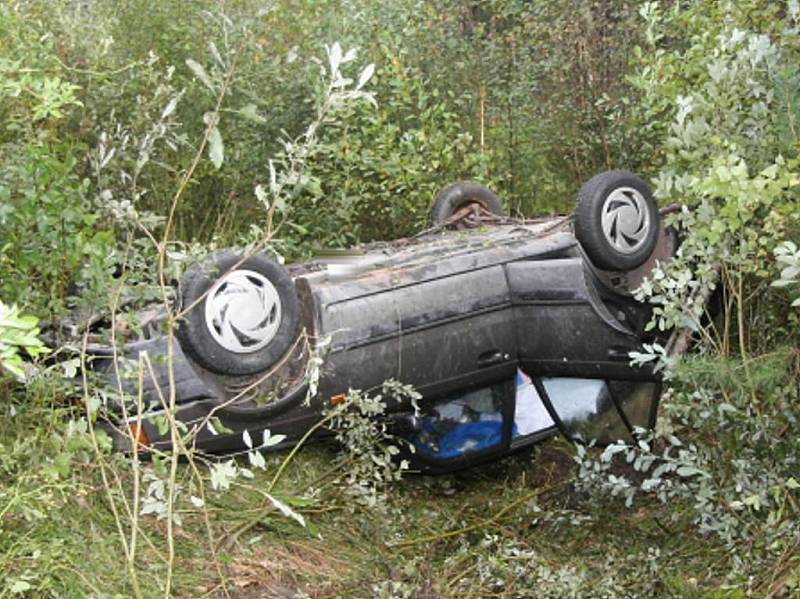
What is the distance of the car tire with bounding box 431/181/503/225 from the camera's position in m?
7.74

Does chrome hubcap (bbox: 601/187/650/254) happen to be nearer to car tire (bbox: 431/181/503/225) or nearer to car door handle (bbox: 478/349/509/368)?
car door handle (bbox: 478/349/509/368)

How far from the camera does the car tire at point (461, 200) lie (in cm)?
774

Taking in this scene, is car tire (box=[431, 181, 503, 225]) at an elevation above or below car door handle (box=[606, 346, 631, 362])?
above

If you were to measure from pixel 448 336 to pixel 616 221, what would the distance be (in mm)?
1107

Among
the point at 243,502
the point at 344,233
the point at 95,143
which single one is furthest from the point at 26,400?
the point at 344,233

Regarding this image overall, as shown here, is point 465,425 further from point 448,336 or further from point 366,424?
point 366,424

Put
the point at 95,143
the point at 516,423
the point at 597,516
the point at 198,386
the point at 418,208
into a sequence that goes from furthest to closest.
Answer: the point at 418,208, the point at 95,143, the point at 516,423, the point at 597,516, the point at 198,386

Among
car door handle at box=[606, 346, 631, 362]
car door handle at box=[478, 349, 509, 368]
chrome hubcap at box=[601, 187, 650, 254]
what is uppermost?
chrome hubcap at box=[601, 187, 650, 254]

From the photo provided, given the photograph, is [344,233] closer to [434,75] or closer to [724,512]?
[434,75]

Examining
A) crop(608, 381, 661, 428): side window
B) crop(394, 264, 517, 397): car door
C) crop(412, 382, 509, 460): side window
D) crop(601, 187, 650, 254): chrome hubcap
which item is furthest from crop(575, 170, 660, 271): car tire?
crop(412, 382, 509, 460): side window

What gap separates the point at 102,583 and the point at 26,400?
891mm

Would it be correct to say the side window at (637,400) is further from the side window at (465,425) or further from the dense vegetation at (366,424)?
the side window at (465,425)

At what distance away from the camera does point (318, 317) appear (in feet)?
17.7

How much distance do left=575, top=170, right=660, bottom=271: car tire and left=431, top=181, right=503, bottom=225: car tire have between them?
5.21ft
